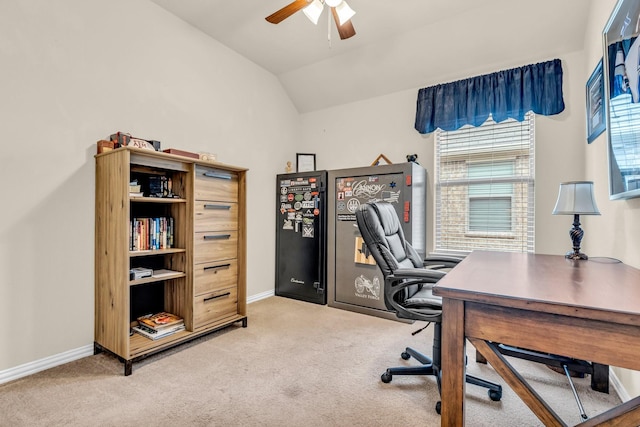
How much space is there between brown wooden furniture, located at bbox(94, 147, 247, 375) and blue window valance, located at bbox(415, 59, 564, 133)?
7.16ft

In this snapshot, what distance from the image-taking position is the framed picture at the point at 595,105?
6.72 feet

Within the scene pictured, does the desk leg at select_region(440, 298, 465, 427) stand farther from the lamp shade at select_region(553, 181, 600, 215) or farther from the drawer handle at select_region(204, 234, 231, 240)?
the drawer handle at select_region(204, 234, 231, 240)

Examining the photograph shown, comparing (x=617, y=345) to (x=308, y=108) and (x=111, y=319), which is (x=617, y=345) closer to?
(x=111, y=319)

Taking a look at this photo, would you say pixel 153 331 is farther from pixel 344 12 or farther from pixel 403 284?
pixel 344 12

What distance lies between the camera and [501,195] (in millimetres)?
3049

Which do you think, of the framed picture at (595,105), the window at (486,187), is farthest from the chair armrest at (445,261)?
the framed picture at (595,105)

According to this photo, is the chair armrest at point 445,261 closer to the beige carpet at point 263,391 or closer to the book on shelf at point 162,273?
the beige carpet at point 263,391

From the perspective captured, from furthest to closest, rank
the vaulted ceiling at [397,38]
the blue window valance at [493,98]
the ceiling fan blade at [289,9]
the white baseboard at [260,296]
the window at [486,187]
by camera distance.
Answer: the white baseboard at [260,296]
the window at [486,187]
the blue window valance at [493,98]
the vaulted ceiling at [397,38]
the ceiling fan blade at [289,9]

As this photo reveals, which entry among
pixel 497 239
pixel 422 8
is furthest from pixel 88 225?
pixel 497 239

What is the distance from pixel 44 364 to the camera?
202cm

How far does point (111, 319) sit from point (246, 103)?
2577 mm

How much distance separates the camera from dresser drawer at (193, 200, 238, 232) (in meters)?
2.43

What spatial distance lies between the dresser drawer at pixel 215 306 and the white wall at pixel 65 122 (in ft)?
2.48

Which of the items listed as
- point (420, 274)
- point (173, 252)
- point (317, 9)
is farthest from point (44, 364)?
point (317, 9)
